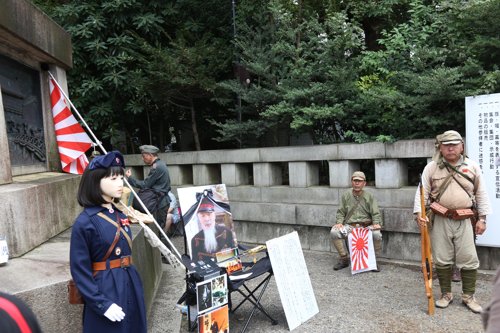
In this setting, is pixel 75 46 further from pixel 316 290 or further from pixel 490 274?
pixel 490 274

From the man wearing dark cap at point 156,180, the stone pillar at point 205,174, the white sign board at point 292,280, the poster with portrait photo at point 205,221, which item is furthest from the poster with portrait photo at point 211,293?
the stone pillar at point 205,174

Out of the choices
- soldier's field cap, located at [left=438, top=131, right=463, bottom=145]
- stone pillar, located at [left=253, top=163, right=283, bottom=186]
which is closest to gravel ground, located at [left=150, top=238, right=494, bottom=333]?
soldier's field cap, located at [left=438, top=131, right=463, bottom=145]

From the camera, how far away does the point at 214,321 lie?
371 cm

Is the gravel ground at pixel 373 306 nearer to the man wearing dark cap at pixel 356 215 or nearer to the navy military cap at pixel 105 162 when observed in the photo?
the man wearing dark cap at pixel 356 215

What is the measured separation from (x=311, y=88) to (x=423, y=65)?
69.6 inches

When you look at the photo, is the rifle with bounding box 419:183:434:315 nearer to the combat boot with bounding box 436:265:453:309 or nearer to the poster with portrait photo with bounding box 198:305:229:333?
the combat boot with bounding box 436:265:453:309

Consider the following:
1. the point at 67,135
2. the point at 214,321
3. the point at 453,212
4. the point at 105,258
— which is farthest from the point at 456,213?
the point at 67,135

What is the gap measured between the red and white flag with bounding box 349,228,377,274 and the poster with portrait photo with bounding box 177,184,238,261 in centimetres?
192

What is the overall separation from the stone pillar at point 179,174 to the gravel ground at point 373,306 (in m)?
3.07

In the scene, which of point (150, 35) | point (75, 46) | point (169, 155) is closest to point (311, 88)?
point (169, 155)

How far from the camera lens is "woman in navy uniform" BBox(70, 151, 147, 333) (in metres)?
2.51

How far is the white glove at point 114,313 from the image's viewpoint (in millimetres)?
2480

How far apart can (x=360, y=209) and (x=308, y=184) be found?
126 cm

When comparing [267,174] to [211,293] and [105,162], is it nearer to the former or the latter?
[211,293]
